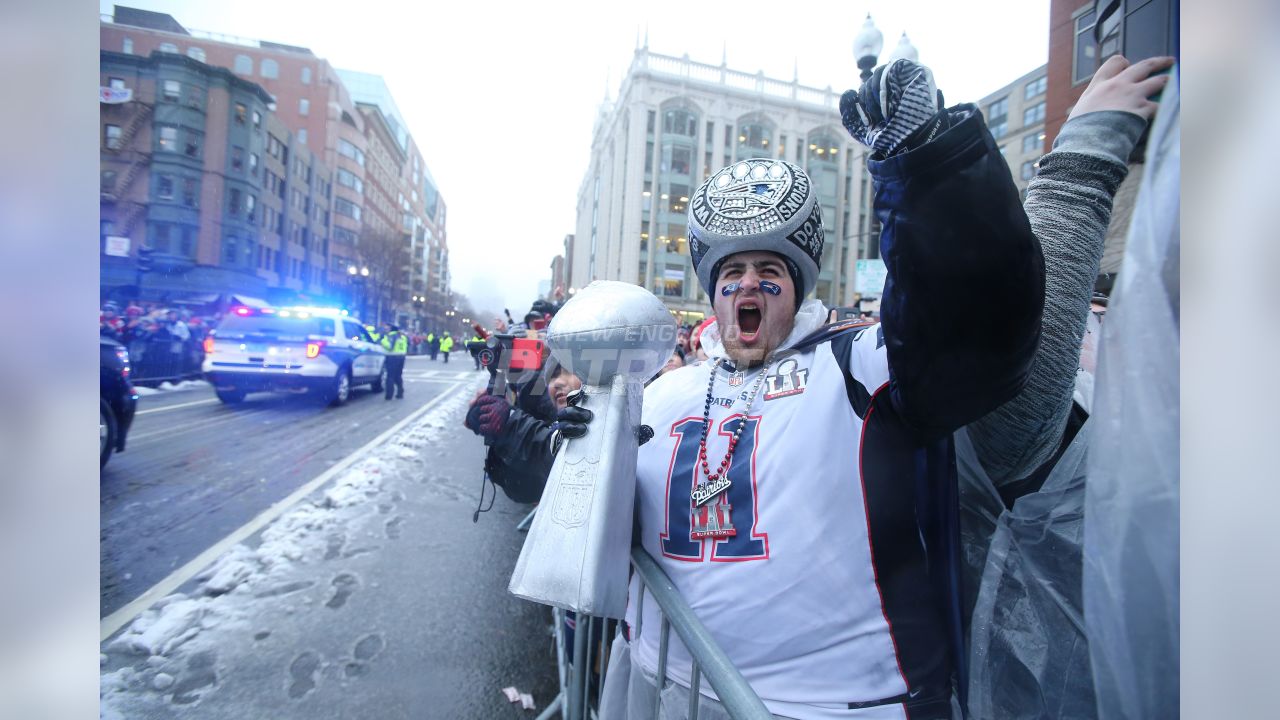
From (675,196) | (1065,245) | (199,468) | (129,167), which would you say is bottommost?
(199,468)

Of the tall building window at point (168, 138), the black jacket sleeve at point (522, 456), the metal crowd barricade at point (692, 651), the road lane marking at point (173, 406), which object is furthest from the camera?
the road lane marking at point (173, 406)

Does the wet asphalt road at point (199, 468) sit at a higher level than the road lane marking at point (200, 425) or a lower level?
lower

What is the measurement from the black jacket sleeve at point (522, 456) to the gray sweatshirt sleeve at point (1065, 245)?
A: 1224 millimetres

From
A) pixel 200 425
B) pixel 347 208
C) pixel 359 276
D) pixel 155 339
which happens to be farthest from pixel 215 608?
pixel 347 208

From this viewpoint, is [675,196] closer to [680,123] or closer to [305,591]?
[680,123]

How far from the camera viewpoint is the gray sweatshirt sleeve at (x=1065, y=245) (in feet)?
2.81

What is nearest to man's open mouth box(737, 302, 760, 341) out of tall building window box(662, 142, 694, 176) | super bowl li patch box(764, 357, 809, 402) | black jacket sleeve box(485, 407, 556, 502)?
super bowl li patch box(764, 357, 809, 402)

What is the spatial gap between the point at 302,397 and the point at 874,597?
44.3ft

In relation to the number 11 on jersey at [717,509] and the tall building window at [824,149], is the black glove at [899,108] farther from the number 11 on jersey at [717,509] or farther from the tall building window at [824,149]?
the tall building window at [824,149]

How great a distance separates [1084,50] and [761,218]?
2.30 ft

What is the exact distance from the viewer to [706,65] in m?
34.5

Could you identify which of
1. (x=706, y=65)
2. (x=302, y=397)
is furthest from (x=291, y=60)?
(x=706, y=65)

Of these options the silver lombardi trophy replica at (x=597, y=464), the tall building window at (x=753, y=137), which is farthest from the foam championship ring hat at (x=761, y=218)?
the tall building window at (x=753, y=137)

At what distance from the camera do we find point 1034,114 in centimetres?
120
